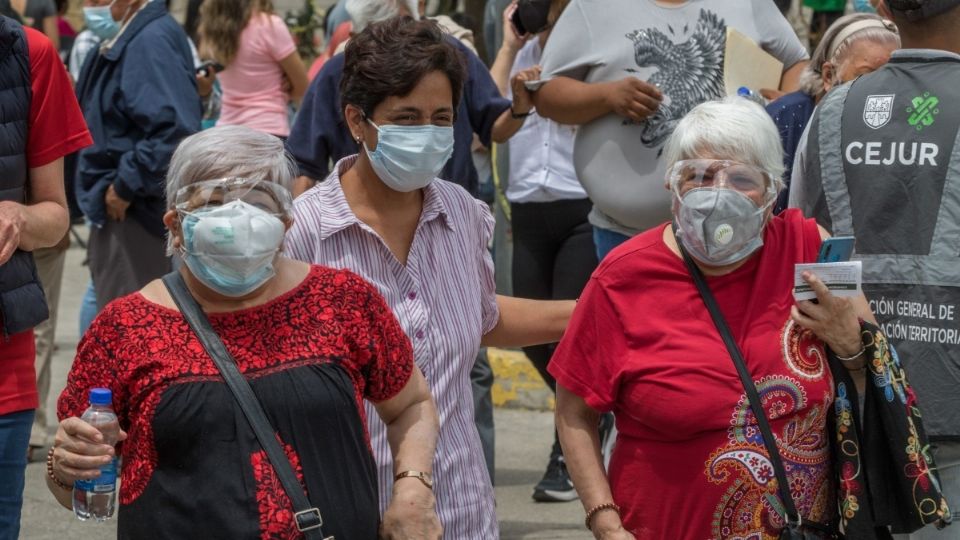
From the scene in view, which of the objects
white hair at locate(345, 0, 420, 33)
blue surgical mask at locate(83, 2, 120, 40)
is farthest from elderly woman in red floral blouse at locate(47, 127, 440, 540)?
blue surgical mask at locate(83, 2, 120, 40)

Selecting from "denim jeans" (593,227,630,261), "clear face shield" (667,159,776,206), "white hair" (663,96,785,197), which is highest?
"white hair" (663,96,785,197)

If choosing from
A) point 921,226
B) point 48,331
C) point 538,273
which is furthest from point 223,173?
point 48,331

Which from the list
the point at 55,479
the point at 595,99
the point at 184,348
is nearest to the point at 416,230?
the point at 184,348

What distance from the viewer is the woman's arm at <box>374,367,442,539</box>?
3381 mm

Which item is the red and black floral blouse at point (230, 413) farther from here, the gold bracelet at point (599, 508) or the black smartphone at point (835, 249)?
the black smartphone at point (835, 249)

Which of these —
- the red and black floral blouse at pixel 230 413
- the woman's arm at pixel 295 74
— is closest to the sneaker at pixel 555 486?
the woman's arm at pixel 295 74

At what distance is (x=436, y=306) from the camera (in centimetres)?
387

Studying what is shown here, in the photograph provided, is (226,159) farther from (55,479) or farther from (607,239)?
(607,239)

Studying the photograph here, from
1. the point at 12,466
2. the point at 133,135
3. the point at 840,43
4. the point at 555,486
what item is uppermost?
the point at 840,43

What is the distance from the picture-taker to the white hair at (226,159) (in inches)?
129

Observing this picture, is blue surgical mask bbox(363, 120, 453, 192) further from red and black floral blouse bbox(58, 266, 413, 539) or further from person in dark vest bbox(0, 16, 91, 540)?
person in dark vest bbox(0, 16, 91, 540)

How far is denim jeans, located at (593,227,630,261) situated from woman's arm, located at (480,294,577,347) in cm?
148

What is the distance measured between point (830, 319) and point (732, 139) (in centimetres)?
47

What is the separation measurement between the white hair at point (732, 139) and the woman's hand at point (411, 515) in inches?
38.0
